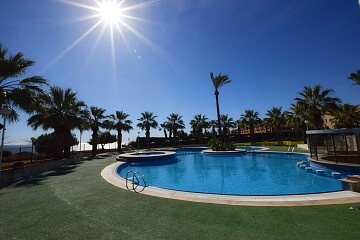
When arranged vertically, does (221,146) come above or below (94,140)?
below

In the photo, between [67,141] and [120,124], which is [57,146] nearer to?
[67,141]

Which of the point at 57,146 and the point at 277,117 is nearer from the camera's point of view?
the point at 57,146

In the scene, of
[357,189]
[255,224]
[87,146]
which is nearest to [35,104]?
[255,224]

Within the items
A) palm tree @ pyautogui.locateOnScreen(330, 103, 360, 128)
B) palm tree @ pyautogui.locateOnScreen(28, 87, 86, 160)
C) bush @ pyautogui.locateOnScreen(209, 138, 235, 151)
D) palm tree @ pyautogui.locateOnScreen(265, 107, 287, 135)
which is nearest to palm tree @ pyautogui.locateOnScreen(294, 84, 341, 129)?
palm tree @ pyautogui.locateOnScreen(330, 103, 360, 128)

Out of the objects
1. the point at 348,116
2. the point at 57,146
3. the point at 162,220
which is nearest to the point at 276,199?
the point at 162,220

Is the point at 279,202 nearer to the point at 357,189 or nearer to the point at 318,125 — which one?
the point at 357,189

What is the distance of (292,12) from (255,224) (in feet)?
44.0

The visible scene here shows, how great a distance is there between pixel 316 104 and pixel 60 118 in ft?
108

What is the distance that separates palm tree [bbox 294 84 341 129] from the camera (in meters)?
30.1

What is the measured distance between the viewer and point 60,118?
2206 centimetres

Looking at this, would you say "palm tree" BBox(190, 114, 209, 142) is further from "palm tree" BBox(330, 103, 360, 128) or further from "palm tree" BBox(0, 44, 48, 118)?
"palm tree" BBox(0, 44, 48, 118)

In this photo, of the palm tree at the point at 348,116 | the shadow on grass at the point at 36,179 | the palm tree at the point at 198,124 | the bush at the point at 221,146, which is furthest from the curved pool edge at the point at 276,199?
the palm tree at the point at 198,124

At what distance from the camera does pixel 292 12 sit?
44.2 ft

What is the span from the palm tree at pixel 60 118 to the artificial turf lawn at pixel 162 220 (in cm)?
1510
